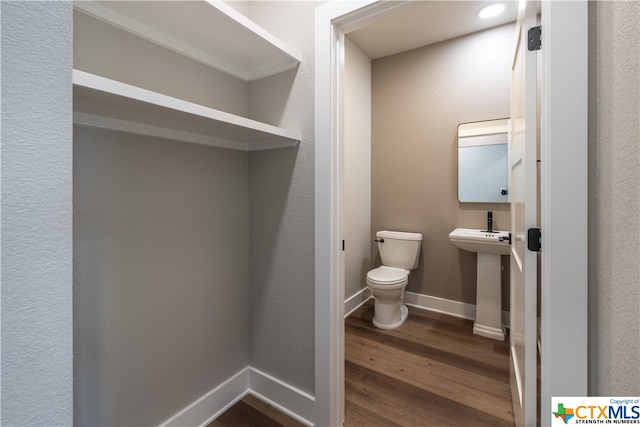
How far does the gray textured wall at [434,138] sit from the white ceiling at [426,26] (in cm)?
10

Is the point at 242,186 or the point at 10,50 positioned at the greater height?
the point at 10,50

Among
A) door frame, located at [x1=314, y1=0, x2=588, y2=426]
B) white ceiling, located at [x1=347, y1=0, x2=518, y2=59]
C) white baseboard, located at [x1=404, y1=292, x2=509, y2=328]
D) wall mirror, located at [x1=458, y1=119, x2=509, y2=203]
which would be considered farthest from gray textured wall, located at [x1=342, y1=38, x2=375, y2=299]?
door frame, located at [x1=314, y1=0, x2=588, y2=426]

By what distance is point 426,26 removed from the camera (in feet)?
7.83

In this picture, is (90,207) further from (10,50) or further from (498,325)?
(498,325)

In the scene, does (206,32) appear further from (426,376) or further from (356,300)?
(356,300)

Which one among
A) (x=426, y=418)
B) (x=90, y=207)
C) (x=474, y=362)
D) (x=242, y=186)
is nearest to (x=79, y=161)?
(x=90, y=207)

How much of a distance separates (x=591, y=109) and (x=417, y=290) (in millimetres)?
2445

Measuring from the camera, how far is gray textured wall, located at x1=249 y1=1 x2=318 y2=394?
4.58 feet

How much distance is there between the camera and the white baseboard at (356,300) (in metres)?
A: 2.77

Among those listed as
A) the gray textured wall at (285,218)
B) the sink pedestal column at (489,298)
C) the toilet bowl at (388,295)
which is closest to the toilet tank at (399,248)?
the toilet bowl at (388,295)

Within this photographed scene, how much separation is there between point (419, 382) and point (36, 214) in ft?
6.64

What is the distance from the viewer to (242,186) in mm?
1616

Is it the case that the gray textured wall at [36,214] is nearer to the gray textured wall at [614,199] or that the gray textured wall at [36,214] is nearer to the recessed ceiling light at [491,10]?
the gray textured wall at [614,199]

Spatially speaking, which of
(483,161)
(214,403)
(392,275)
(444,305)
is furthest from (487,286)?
(214,403)
